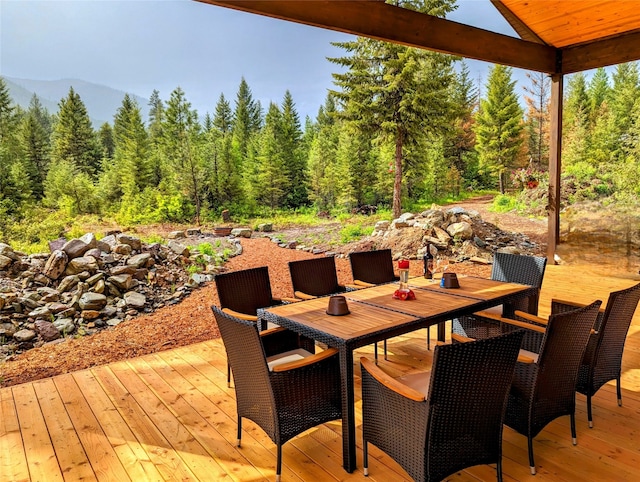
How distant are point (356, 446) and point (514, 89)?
1263 cm

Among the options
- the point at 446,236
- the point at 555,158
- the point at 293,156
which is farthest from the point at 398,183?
the point at 555,158

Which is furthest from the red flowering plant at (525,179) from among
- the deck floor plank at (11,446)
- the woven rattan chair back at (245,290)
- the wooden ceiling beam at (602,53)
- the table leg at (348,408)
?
the deck floor plank at (11,446)

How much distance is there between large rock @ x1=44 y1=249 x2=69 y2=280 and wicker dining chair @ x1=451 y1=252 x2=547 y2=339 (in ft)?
12.3

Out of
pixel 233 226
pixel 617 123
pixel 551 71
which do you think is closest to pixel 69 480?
pixel 233 226

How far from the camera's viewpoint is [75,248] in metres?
4.53

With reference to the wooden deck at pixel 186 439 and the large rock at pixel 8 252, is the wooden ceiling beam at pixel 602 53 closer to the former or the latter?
the wooden deck at pixel 186 439

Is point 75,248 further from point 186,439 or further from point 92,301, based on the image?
point 186,439

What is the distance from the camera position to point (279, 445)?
2061mm

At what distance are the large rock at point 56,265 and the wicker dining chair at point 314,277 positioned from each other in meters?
2.47

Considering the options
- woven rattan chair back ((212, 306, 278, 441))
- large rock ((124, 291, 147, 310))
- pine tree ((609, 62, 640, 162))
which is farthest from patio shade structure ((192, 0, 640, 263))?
pine tree ((609, 62, 640, 162))

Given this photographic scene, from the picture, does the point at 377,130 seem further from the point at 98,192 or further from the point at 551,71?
the point at 98,192

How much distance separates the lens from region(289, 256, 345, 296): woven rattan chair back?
141 inches

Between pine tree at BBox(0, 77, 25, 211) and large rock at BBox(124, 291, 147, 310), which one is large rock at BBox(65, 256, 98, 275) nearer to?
large rock at BBox(124, 291, 147, 310)

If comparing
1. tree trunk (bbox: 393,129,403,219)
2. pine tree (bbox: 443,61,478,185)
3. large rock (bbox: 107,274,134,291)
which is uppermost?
pine tree (bbox: 443,61,478,185)
